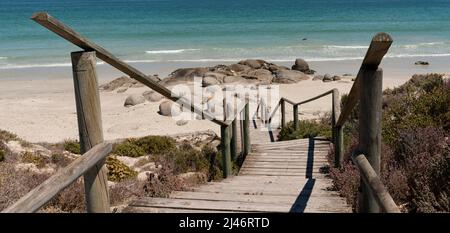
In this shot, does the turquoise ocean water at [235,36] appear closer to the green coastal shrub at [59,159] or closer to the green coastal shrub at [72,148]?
the green coastal shrub at [72,148]

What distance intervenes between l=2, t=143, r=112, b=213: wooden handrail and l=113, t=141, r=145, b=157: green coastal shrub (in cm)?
776

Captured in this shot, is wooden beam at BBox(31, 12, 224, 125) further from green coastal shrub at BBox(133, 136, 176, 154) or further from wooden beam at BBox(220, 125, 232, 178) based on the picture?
green coastal shrub at BBox(133, 136, 176, 154)

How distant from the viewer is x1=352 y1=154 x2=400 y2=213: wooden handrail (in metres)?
2.46

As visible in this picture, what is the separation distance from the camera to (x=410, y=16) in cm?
6125

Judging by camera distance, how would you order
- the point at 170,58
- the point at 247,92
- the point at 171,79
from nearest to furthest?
1. the point at 247,92
2. the point at 171,79
3. the point at 170,58

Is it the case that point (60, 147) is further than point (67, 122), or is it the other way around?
point (67, 122)

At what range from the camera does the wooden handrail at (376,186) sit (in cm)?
246

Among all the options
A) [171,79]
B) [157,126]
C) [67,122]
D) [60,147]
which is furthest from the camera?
[171,79]

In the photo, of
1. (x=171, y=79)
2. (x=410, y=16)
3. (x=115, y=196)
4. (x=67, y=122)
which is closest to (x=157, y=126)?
(x=67, y=122)

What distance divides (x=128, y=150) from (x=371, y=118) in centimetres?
850
